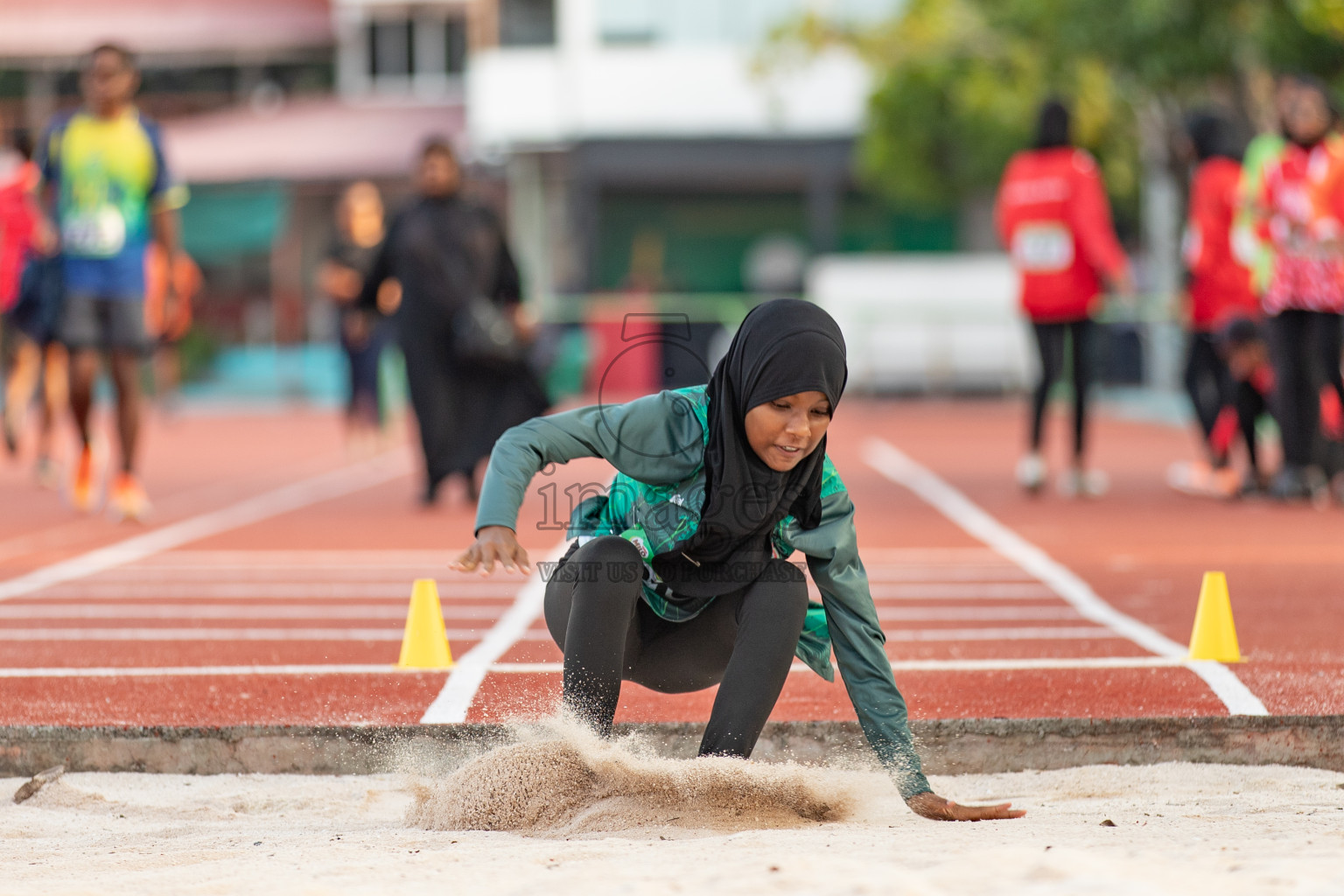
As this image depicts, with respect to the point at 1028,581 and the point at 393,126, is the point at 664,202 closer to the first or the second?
the point at 393,126

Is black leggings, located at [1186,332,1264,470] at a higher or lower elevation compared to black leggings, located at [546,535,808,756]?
lower

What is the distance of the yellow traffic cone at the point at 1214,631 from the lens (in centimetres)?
566

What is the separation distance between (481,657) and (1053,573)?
10.4 ft

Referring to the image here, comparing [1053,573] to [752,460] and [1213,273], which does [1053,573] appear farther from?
[752,460]

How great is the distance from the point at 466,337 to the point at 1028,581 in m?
4.46

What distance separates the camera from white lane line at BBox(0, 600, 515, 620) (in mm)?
6949

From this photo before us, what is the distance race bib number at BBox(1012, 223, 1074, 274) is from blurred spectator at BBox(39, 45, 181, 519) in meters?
5.27

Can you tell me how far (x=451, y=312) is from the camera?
11289 mm

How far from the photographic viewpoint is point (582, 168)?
31062 mm

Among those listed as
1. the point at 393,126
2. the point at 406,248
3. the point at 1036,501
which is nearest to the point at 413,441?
the point at 406,248

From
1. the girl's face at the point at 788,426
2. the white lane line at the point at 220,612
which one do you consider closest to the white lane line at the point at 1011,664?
the white lane line at the point at 220,612

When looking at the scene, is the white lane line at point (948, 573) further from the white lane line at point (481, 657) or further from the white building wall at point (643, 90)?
the white building wall at point (643, 90)

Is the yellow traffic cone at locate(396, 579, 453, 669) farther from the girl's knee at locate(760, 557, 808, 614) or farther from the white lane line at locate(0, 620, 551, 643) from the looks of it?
the girl's knee at locate(760, 557, 808, 614)

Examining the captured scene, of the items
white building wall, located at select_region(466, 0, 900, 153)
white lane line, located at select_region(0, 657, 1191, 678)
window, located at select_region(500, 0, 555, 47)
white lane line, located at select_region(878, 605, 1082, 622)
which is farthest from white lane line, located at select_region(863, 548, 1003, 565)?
window, located at select_region(500, 0, 555, 47)
